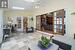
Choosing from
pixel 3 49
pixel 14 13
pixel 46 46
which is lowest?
pixel 3 49

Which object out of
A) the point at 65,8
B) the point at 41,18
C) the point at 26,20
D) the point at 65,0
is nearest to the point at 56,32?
the point at 65,8

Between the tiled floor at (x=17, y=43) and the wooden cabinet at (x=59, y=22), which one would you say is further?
the wooden cabinet at (x=59, y=22)

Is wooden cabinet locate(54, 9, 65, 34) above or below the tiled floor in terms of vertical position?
above

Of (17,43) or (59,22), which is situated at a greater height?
(59,22)

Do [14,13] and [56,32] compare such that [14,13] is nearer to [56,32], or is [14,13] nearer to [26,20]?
[26,20]

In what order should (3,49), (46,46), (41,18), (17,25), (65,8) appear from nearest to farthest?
(46,46) < (3,49) < (65,8) < (41,18) < (17,25)

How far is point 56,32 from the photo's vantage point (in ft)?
22.9

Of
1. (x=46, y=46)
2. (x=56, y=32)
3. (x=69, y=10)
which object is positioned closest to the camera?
(x=46, y=46)

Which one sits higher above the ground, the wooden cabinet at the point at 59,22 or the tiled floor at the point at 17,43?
the wooden cabinet at the point at 59,22

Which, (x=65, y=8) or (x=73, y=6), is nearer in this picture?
(x=73, y=6)

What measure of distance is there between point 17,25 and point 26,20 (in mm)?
1612

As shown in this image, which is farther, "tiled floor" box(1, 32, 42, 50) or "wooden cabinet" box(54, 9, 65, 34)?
"wooden cabinet" box(54, 9, 65, 34)

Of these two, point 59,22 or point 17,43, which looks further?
point 59,22

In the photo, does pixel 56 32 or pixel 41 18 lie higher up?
pixel 41 18
